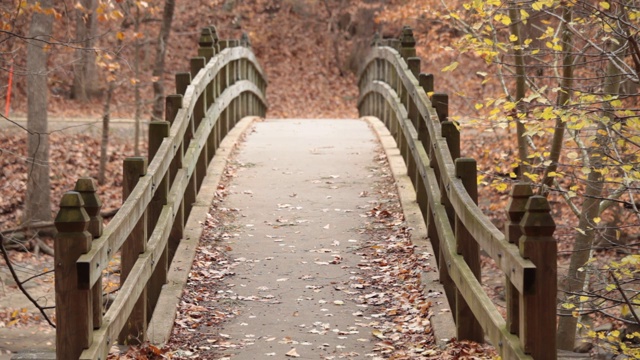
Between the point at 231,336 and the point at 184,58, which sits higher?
the point at 184,58

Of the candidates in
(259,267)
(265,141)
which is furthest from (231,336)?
(265,141)

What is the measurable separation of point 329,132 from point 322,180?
461cm

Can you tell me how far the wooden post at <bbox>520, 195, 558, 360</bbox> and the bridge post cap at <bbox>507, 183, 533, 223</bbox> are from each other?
0.20 meters

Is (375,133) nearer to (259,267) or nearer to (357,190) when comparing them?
(357,190)

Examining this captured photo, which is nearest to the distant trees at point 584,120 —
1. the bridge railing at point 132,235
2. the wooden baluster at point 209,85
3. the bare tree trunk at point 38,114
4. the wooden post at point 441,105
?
the wooden post at point 441,105

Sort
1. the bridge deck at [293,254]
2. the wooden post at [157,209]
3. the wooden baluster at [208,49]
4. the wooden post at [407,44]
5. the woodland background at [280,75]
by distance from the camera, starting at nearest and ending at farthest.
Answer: the bridge deck at [293,254] → the wooden post at [157,209] → the wooden baluster at [208,49] → the wooden post at [407,44] → the woodland background at [280,75]

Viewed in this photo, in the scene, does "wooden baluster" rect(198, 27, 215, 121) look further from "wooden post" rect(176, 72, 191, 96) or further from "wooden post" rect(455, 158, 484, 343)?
"wooden post" rect(455, 158, 484, 343)

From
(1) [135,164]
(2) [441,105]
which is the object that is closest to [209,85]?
(2) [441,105]

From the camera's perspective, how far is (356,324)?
725 cm

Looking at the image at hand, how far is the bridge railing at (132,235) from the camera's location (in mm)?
4727

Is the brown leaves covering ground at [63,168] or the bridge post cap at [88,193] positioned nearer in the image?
the bridge post cap at [88,193]

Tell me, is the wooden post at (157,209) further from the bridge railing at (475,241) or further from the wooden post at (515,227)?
the wooden post at (515,227)

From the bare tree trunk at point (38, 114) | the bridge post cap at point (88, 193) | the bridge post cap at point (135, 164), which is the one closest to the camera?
the bridge post cap at point (88, 193)

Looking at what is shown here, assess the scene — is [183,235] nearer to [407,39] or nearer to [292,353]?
[292,353]
